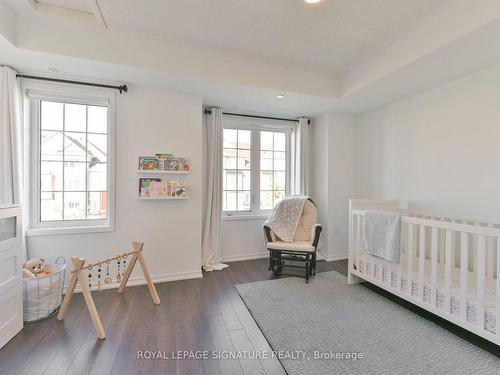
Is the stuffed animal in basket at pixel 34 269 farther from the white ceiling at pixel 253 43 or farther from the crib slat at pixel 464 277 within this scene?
the crib slat at pixel 464 277

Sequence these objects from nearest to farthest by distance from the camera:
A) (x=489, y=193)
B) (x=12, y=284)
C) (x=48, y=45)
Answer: (x=12, y=284), (x=48, y=45), (x=489, y=193)

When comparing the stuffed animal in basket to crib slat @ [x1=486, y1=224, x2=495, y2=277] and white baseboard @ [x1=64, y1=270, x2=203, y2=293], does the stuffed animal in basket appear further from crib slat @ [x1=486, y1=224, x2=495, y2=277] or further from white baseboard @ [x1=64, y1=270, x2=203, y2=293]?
crib slat @ [x1=486, y1=224, x2=495, y2=277]

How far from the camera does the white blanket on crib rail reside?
218cm

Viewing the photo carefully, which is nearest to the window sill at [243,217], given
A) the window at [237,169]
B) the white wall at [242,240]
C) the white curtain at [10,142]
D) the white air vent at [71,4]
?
the white wall at [242,240]

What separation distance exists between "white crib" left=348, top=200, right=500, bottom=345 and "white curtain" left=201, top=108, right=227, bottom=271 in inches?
69.4

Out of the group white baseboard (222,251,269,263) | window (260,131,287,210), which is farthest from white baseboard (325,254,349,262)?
window (260,131,287,210)

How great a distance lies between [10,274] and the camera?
180 cm

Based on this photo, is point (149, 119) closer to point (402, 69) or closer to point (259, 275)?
point (259, 275)

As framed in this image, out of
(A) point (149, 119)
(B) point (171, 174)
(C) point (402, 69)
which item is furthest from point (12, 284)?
(C) point (402, 69)

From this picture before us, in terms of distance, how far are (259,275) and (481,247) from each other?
7.13 ft

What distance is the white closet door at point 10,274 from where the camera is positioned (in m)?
1.70

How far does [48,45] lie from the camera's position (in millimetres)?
2021

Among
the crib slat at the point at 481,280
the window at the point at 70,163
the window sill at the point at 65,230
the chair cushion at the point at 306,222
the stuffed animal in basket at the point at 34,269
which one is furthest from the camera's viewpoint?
the chair cushion at the point at 306,222

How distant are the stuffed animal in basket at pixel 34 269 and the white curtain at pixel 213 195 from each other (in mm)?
1699
